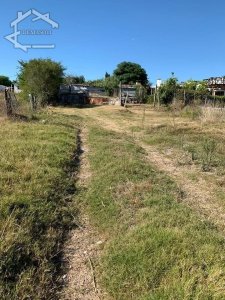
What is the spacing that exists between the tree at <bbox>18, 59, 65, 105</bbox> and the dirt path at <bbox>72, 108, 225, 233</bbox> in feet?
53.8

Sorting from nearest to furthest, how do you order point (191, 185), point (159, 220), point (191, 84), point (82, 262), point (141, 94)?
1. point (82, 262)
2. point (159, 220)
3. point (191, 185)
4. point (141, 94)
5. point (191, 84)

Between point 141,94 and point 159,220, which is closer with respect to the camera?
point 159,220

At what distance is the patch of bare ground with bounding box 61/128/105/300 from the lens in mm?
2943

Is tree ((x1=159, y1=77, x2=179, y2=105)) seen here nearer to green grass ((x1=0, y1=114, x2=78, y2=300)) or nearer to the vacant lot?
the vacant lot

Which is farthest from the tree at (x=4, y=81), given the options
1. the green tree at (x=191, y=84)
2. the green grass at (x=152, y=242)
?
the green grass at (x=152, y=242)

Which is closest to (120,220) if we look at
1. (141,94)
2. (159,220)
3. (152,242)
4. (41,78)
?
(159,220)

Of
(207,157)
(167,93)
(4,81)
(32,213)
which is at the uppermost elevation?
(4,81)

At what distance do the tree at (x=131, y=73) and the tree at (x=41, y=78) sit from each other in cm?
2651

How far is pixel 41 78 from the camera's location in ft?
77.2

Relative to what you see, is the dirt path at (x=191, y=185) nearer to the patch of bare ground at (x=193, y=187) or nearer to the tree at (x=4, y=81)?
the patch of bare ground at (x=193, y=187)

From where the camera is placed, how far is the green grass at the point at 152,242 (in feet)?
9.31

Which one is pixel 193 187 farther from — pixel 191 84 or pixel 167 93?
pixel 191 84

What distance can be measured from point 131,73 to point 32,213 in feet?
162

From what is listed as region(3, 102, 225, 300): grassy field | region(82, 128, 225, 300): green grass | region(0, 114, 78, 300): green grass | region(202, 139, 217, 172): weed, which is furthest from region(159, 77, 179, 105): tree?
region(82, 128, 225, 300): green grass
